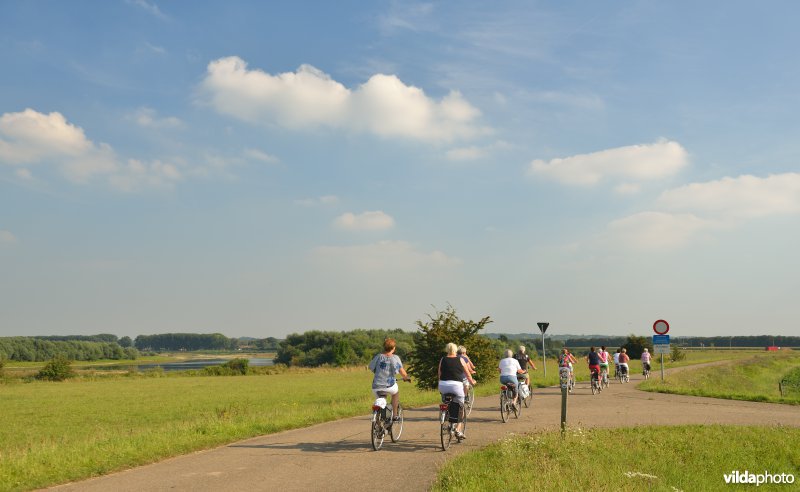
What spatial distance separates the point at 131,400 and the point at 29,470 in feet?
118

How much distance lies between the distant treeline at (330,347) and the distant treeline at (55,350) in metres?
41.2

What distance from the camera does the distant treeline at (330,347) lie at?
114 metres

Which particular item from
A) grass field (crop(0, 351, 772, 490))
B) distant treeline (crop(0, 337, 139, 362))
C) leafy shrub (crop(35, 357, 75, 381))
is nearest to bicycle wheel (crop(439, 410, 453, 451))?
grass field (crop(0, 351, 772, 490))

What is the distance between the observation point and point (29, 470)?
33.6 feet

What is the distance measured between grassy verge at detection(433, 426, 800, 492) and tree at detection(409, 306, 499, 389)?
11494 mm

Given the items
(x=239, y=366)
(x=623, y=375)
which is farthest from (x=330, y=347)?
(x=623, y=375)

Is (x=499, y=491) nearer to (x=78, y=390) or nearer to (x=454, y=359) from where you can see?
(x=454, y=359)

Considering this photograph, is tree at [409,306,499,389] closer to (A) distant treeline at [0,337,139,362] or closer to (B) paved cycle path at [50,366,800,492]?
(B) paved cycle path at [50,366,800,492]

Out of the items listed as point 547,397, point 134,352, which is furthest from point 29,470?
point 134,352

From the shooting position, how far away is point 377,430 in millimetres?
11961

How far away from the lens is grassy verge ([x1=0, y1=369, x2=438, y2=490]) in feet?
35.8

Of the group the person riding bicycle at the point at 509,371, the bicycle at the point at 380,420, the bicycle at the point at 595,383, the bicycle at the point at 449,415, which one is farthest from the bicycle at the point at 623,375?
the bicycle at the point at 380,420

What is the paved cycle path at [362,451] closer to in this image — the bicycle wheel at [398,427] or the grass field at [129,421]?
the bicycle wheel at [398,427]

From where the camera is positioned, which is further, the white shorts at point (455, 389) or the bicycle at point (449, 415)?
the white shorts at point (455, 389)
